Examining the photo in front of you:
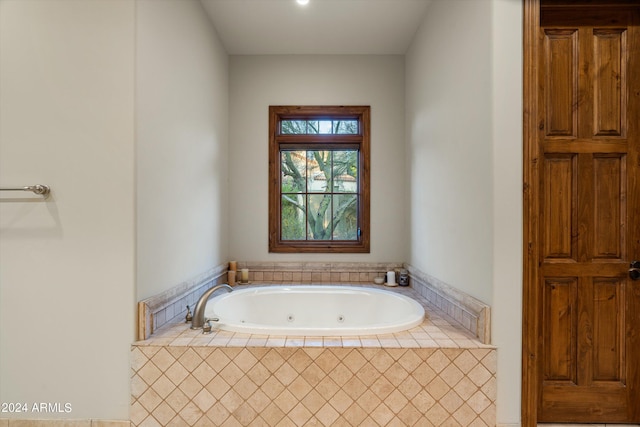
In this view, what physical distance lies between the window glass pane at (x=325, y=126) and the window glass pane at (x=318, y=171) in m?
0.21

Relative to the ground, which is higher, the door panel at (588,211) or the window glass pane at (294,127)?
the window glass pane at (294,127)

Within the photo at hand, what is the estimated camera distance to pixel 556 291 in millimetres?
1587

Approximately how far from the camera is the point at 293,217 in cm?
308

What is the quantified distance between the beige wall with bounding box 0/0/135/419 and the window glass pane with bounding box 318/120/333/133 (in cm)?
175

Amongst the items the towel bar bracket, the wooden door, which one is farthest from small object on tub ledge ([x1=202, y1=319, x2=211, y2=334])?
the wooden door

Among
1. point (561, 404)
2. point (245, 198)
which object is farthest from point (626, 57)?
point (245, 198)

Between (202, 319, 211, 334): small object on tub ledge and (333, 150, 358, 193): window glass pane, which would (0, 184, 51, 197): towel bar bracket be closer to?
(202, 319, 211, 334): small object on tub ledge

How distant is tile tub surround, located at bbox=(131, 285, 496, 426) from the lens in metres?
1.53

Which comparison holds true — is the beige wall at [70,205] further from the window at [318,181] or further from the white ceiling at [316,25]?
the window at [318,181]

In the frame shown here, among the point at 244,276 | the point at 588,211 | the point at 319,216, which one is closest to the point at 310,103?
the point at 319,216

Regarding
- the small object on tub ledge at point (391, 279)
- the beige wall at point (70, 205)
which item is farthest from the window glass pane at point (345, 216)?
the beige wall at point (70, 205)

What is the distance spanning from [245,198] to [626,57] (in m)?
2.73

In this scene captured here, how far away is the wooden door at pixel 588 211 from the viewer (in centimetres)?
158

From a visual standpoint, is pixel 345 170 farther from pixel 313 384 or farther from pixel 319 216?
pixel 313 384
